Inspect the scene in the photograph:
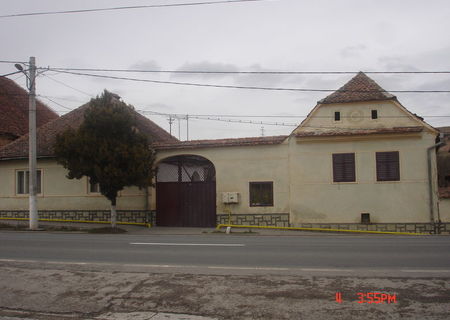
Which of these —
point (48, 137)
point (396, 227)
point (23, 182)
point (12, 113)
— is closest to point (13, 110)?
point (12, 113)

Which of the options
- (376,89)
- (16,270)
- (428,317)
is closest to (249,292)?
(428,317)

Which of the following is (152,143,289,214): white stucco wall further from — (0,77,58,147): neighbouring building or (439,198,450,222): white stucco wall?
(0,77,58,147): neighbouring building

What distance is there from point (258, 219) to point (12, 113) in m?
18.6

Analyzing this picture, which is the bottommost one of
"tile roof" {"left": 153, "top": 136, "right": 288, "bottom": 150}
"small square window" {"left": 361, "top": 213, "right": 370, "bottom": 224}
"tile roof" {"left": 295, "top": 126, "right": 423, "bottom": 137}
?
"small square window" {"left": 361, "top": 213, "right": 370, "bottom": 224}

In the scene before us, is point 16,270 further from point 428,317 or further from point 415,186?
point 415,186

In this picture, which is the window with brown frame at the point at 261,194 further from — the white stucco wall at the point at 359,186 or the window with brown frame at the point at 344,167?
the window with brown frame at the point at 344,167

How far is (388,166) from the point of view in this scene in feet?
59.7

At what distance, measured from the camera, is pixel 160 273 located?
24.6 ft

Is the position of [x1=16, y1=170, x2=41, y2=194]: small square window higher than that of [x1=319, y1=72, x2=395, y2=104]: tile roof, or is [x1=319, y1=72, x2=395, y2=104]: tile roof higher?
[x1=319, y1=72, x2=395, y2=104]: tile roof

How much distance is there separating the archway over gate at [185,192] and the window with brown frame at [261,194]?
1.81 metres

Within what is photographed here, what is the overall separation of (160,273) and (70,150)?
36.1 ft

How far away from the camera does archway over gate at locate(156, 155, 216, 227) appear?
19859mm

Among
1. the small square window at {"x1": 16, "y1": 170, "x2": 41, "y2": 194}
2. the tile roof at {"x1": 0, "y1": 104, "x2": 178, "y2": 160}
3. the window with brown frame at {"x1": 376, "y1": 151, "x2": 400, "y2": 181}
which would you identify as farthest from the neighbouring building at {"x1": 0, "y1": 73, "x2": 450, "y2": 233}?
the small square window at {"x1": 16, "y1": 170, "x2": 41, "y2": 194}
